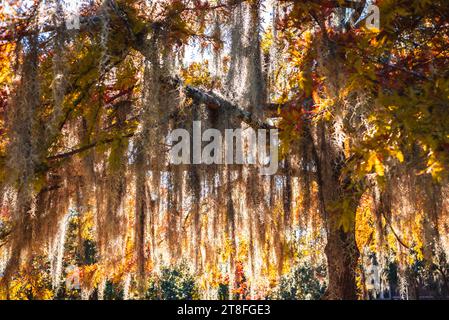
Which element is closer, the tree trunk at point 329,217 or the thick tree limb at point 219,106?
the thick tree limb at point 219,106

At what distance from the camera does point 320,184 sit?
4.29 m

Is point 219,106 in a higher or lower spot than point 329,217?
higher

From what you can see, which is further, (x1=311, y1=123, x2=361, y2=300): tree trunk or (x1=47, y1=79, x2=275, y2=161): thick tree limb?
(x1=311, y1=123, x2=361, y2=300): tree trunk

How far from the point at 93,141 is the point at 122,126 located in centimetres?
44

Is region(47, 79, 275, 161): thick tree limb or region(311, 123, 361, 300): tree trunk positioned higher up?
region(47, 79, 275, 161): thick tree limb

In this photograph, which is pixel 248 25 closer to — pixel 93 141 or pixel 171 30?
pixel 171 30

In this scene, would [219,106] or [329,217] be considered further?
[219,106]

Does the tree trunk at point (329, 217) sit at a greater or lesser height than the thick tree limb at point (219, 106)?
lesser

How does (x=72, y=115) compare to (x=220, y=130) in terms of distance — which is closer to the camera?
(x=72, y=115)
